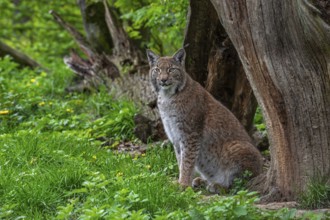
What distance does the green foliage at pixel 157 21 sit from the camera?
9.50 metres

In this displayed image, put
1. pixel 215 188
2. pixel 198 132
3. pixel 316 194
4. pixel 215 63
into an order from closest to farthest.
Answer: pixel 316 194
pixel 215 188
pixel 198 132
pixel 215 63

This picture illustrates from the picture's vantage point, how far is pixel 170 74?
24.9 ft

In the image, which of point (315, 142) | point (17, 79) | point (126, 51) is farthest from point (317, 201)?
point (17, 79)

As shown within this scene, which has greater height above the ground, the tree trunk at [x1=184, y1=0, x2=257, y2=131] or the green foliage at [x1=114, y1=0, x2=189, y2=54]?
the green foliage at [x1=114, y1=0, x2=189, y2=54]

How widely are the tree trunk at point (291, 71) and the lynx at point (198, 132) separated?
1.27m

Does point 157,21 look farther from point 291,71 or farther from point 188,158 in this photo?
point 291,71

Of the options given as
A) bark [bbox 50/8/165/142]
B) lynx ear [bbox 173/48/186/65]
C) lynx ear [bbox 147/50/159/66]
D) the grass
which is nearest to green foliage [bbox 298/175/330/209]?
the grass

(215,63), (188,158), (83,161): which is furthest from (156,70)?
(83,161)

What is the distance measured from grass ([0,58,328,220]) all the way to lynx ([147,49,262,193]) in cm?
37

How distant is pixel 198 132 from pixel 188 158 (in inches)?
13.2

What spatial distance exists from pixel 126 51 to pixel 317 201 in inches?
228

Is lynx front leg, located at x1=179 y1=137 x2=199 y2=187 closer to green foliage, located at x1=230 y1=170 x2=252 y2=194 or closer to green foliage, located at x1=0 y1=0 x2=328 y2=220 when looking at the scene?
green foliage, located at x1=0 y1=0 x2=328 y2=220

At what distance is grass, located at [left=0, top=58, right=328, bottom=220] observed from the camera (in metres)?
5.14

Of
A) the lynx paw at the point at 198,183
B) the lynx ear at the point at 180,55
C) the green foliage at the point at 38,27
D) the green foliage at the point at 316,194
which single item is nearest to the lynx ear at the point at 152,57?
the lynx ear at the point at 180,55
